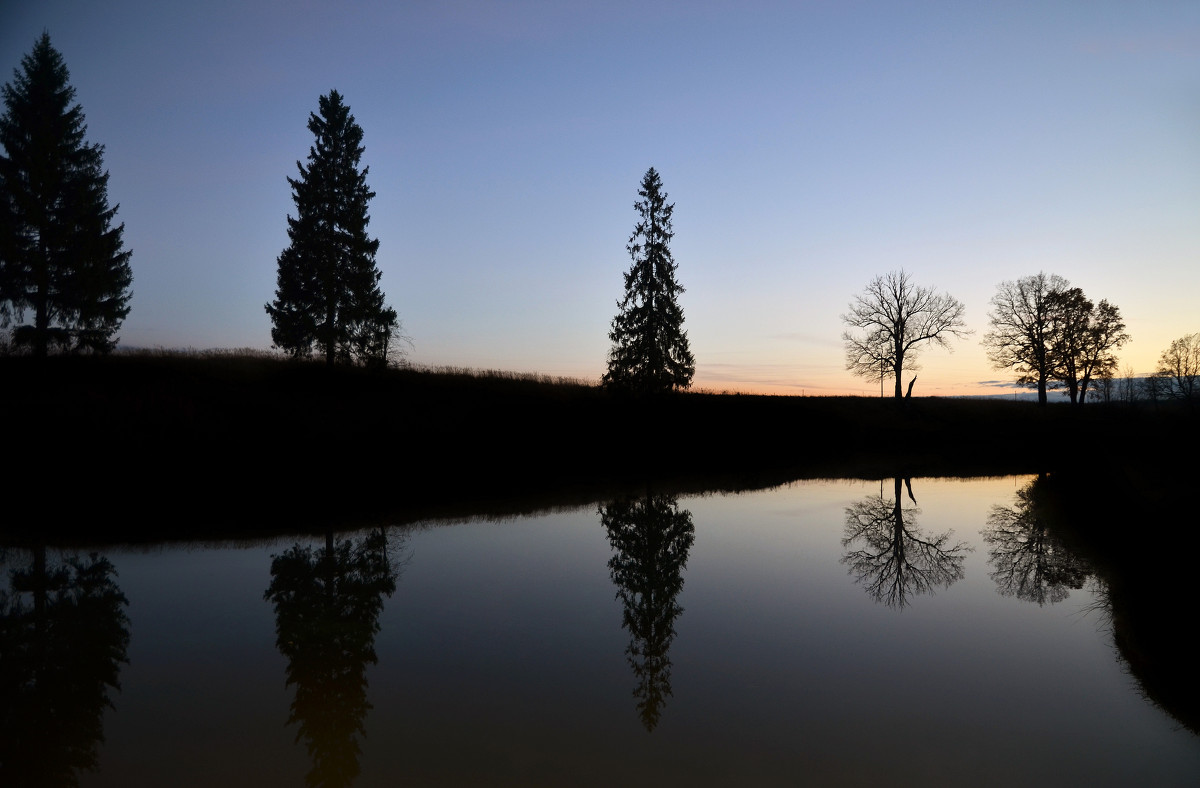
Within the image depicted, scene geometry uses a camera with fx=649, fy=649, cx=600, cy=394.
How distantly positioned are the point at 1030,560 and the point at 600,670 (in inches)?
413

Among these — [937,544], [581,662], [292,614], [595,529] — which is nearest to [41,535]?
[292,614]

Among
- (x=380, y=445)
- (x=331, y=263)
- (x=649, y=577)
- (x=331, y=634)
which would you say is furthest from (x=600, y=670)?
(x=331, y=263)

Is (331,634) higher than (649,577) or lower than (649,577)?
lower

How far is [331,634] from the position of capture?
8.66 m

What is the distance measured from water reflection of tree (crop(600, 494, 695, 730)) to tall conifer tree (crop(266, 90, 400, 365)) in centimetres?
2247

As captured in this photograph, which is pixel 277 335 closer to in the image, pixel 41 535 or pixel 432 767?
pixel 41 535

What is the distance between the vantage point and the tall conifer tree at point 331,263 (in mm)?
34906

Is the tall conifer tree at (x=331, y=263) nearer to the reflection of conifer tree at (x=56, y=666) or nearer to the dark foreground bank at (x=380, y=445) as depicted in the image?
the dark foreground bank at (x=380, y=445)

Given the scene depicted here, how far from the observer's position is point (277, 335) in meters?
34.8

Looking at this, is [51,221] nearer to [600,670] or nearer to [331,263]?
[331,263]

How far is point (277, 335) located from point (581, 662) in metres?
32.6

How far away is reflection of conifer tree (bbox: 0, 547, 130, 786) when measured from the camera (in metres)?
5.61

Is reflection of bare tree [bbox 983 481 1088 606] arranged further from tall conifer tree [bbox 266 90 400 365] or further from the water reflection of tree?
tall conifer tree [bbox 266 90 400 365]

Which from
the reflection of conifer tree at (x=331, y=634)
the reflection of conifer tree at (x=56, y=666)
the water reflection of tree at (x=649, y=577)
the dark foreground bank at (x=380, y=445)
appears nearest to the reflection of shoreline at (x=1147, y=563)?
the dark foreground bank at (x=380, y=445)
